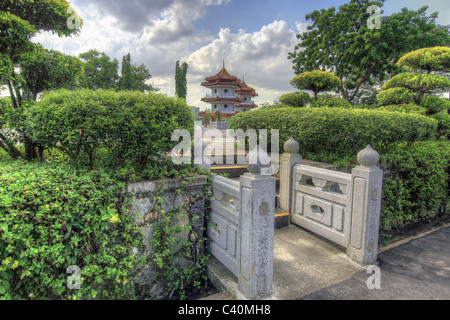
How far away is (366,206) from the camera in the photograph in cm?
317

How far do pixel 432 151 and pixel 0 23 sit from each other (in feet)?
24.2

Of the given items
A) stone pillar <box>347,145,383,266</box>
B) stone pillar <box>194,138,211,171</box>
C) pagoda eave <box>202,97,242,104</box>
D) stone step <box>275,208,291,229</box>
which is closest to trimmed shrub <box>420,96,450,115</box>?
stone pillar <box>347,145,383,266</box>

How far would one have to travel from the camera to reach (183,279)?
10.3 feet

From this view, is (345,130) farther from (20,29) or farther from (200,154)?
(20,29)

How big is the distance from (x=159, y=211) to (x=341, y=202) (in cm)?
251

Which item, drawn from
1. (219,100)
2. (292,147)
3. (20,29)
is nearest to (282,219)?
(292,147)

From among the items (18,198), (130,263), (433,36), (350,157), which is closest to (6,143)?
(18,198)

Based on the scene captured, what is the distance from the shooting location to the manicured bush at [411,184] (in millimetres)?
4449

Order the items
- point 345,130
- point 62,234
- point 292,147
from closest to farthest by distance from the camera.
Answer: point 62,234, point 292,147, point 345,130

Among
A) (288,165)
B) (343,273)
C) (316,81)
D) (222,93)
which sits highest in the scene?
(222,93)

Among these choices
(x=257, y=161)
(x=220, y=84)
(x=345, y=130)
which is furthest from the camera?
(x=220, y=84)

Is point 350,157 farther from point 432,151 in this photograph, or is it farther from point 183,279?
point 183,279

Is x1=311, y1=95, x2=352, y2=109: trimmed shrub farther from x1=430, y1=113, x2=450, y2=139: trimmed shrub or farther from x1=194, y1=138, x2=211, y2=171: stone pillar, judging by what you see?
x1=194, y1=138, x2=211, y2=171: stone pillar

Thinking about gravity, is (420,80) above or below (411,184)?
above
